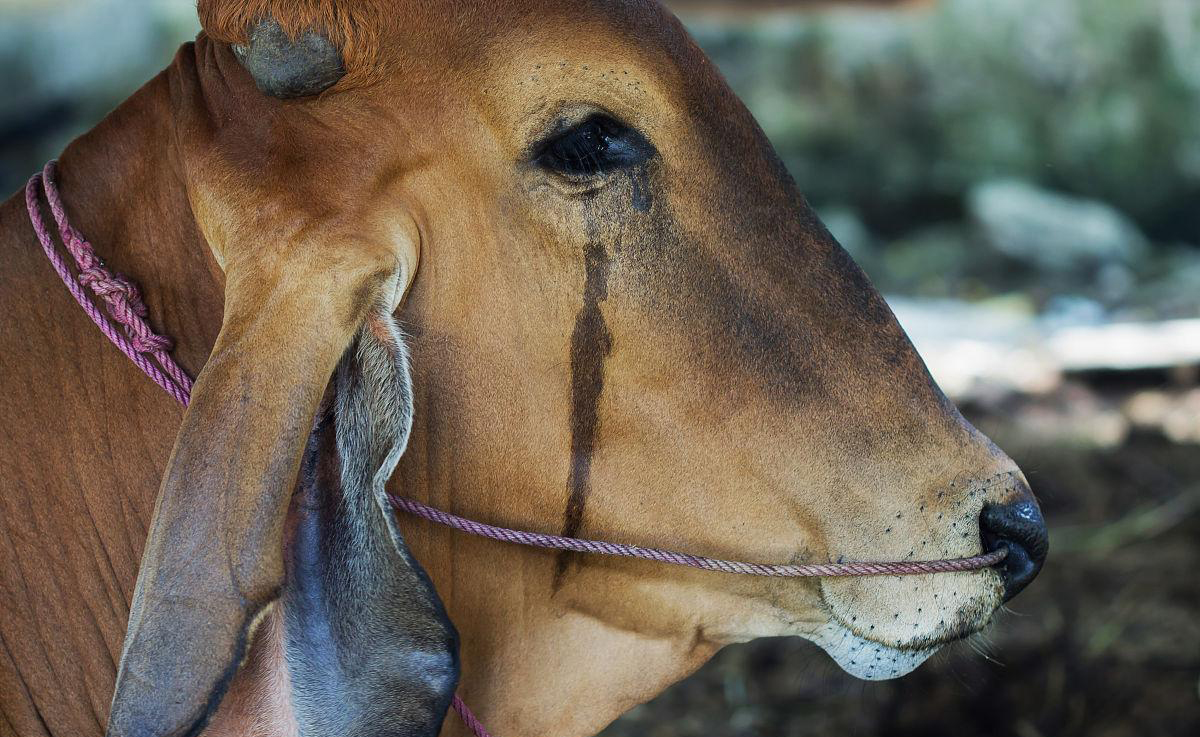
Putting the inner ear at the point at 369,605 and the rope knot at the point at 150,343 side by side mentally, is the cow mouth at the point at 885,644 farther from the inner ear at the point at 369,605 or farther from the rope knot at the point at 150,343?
the rope knot at the point at 150,343

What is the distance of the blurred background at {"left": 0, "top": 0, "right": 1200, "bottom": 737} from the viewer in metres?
4.61

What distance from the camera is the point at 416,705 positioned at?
67.9 inches

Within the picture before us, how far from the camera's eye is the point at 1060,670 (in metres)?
4.50

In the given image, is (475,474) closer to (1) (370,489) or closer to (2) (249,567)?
(1) (370,489)

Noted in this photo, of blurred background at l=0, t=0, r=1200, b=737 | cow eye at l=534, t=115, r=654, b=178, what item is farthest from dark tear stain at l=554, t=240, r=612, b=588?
blurred background at l=0, t=0, r=1200, b=737

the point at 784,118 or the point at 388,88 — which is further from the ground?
the point at 388,88

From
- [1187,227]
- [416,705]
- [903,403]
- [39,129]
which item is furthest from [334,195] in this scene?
[1187,227]

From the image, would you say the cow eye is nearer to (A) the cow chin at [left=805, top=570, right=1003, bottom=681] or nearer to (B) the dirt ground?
(A) the cow chin at [left=805, top=570, right=1003, bottom=681]

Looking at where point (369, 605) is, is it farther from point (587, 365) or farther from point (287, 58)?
point (287, 58)

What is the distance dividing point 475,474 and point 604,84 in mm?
600

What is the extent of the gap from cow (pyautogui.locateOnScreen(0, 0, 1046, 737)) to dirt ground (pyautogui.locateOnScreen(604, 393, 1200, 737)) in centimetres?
177

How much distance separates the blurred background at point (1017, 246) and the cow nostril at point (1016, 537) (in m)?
2.36

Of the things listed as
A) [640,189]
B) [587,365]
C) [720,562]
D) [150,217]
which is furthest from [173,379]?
[720,562]

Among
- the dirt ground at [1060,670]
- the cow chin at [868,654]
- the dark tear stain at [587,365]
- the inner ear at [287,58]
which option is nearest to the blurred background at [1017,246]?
the dirt ground at [1060,670]
